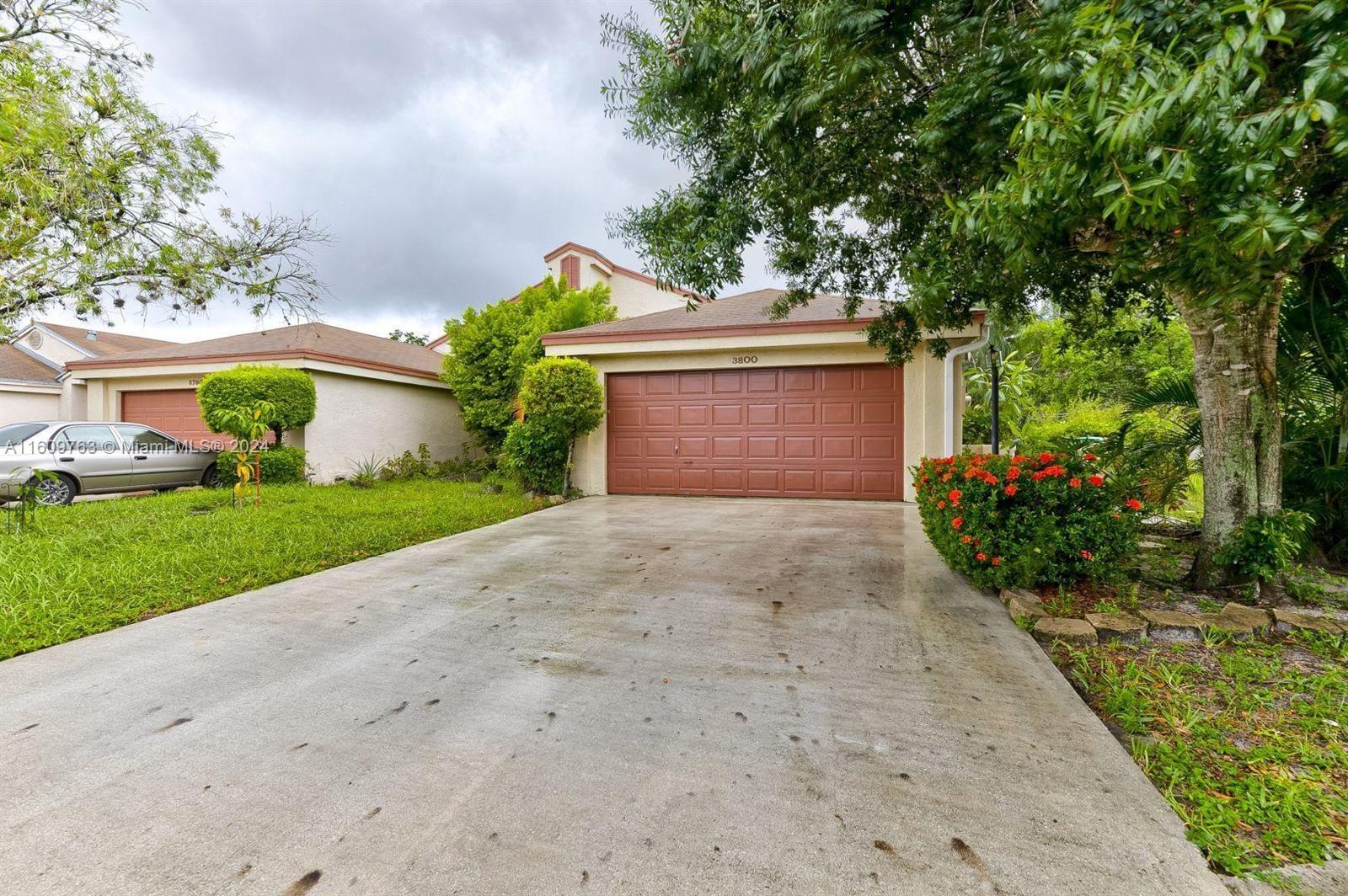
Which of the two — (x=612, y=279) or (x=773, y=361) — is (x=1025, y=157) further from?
(x=612, y=279)

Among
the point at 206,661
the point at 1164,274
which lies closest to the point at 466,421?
the point at 206,661

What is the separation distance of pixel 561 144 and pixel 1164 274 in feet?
33.1

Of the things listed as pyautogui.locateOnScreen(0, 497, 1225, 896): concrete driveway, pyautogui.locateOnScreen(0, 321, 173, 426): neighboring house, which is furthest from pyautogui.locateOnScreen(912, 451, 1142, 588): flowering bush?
pyautogui.locateOnScreen(0, 321, 173, 426): neighboring house

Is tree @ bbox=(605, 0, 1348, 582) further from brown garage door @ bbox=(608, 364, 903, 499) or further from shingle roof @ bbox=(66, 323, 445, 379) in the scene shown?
shingle roof @ bbox=(66, 323, 445, 379)

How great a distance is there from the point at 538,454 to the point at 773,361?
13.7 feet

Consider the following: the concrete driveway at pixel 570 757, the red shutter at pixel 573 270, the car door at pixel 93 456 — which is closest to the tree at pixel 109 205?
the car door at pixel 93 456

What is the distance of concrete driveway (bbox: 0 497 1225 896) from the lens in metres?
1.63

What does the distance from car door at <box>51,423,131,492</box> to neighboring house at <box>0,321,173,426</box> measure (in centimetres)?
844

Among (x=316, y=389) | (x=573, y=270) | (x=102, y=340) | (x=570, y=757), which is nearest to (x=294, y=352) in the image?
(x=316, y=389)

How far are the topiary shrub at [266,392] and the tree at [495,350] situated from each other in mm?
2846

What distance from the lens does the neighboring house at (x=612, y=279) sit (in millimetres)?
18281

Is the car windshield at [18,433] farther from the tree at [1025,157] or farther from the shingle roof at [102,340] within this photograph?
the shingle roof at [102,340]

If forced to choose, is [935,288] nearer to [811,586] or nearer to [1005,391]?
[811,586]

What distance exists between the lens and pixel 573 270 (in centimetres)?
1825
